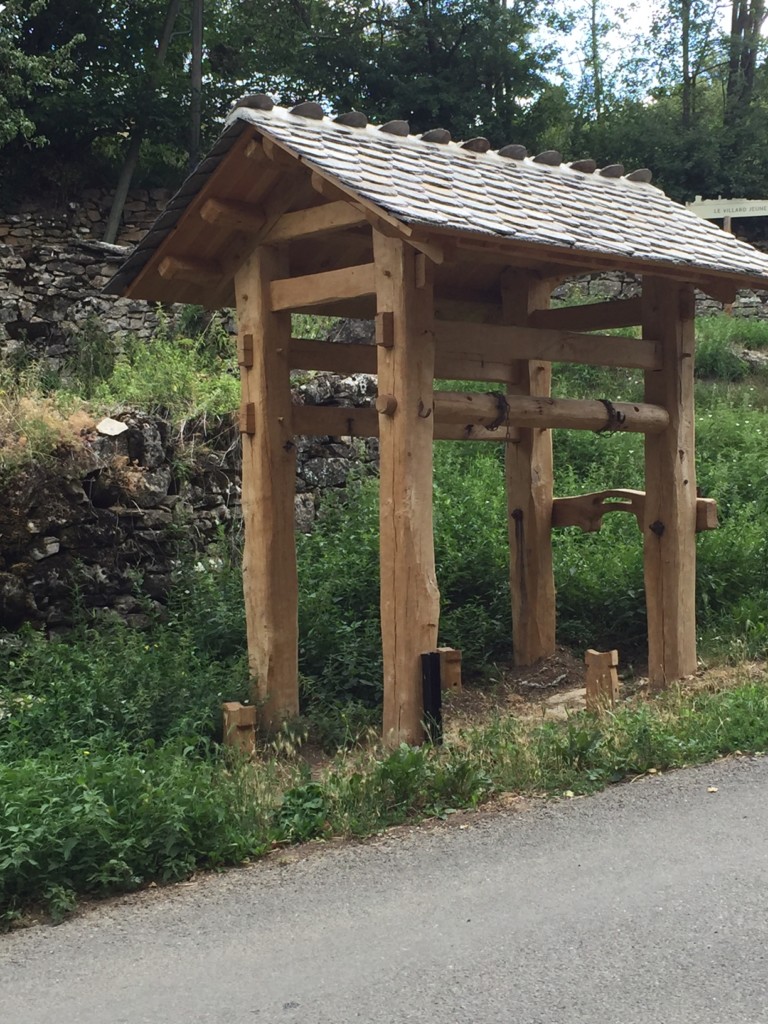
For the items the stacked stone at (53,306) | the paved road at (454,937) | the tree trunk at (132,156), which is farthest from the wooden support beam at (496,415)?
the tree trunk at (132,156)

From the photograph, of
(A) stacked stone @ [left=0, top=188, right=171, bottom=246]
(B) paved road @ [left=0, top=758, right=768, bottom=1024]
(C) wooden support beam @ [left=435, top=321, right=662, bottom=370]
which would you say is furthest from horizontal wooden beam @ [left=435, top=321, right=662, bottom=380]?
(A) stacked stone @ [left=0, top=188, right=171, bottom=246]

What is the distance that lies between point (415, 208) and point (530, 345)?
1.68 metres

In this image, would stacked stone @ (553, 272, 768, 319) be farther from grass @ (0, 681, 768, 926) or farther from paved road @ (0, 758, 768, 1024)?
paved road @ (0, 758, 768, 1024)

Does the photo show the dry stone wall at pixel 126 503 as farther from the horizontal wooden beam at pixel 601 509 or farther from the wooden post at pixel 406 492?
the wooden post at pixel 406 492

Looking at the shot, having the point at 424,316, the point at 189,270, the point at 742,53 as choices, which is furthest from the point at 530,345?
the point at 742,53

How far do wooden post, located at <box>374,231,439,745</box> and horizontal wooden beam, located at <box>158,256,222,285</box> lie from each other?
165 cm

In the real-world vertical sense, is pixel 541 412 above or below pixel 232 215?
below

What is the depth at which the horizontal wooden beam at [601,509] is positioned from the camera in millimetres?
7555

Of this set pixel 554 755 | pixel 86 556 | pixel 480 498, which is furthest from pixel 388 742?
pixel 480 498

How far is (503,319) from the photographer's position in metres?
8.12

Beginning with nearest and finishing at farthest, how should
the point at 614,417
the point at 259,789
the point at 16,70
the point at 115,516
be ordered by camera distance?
1. the point at 259,789
2. the point at 614,417
3. the point at 115,516
4. the point at 16,70

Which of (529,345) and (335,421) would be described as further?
(335,421)

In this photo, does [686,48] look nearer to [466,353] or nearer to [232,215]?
[466,353]

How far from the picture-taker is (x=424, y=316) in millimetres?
5957
